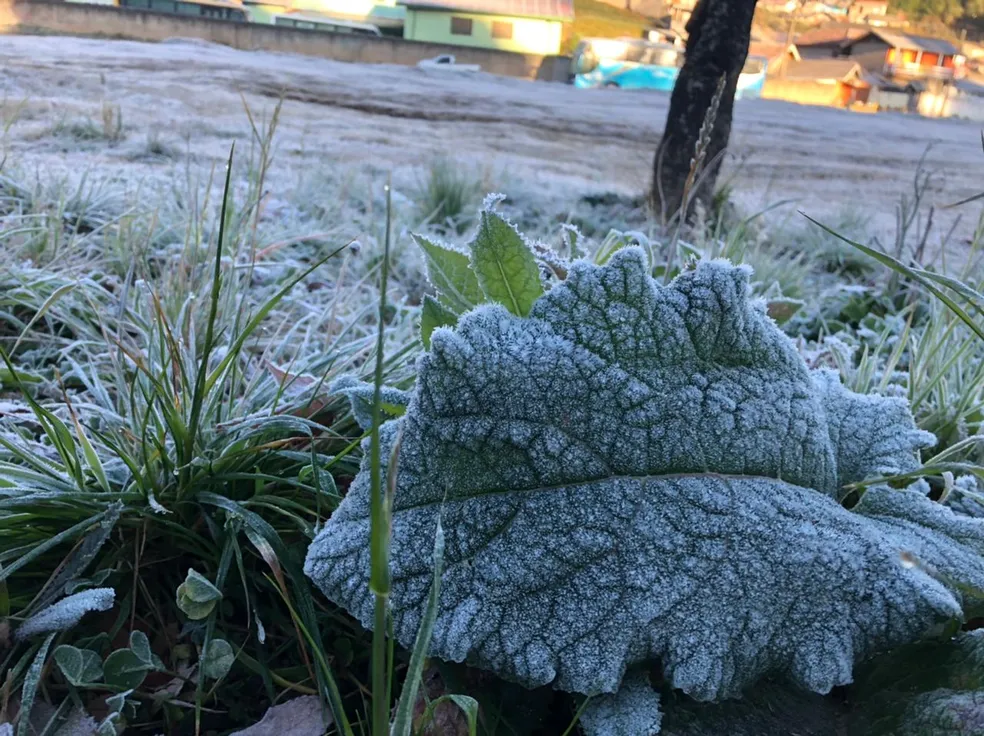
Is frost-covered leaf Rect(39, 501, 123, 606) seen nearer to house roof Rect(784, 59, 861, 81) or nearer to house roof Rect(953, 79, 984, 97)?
house roof Rect(953, 79, 984, 97)

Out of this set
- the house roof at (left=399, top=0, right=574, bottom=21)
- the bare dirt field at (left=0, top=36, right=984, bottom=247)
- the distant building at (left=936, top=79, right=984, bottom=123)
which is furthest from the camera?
the distant building at (left=936, top=79, right=984, bottom=123)

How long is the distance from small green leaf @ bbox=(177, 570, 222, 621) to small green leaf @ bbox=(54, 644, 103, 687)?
102 millimetres

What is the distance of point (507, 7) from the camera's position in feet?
83.8

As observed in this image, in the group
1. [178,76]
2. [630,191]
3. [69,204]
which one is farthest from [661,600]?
[178,76]

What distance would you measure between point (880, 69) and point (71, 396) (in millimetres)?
42903

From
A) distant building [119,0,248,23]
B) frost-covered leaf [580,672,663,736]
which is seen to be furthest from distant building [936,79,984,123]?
frost-covered leaf [580,672,663,736]

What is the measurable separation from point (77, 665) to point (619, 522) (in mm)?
584

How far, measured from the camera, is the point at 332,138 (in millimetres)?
4488

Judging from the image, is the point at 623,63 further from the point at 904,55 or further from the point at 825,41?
the point at 904,55

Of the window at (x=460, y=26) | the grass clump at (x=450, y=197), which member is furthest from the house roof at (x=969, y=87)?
the grass clump at (x=450, y=197)

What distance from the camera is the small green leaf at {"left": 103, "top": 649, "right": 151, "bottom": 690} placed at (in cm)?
77

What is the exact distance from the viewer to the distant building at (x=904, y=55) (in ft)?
118

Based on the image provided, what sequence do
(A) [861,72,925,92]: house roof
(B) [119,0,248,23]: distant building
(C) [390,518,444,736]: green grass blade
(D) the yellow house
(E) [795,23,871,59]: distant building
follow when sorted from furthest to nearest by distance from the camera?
1. (E) [795,23,871,59]: distant building
2. (A) [861,72,925,92]: house roof
3. (D) the yellow house
4. (B) [119,0,248,23]: distant building
5. (C) [390,518,444,736]: green grass blade

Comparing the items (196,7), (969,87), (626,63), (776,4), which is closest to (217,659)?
(196,7)
